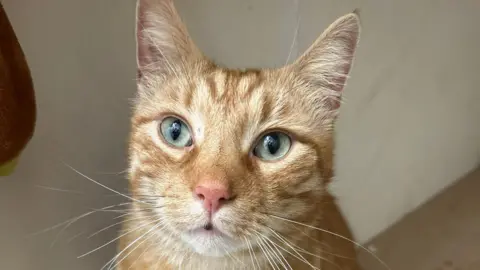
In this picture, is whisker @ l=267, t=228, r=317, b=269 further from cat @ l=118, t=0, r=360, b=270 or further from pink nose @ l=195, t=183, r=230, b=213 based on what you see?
pink nose @ l=195, t=183, r=230, b=213

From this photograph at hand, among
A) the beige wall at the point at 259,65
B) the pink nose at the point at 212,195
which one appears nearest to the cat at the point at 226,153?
the pink nose at the point at 212,195

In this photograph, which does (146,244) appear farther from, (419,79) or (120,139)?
→ (419,79)

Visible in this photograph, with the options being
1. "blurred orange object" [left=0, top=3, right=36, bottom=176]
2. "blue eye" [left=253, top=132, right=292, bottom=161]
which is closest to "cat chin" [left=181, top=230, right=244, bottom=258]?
"blue eye" [left=253, top=132, right=292, bottom=161]

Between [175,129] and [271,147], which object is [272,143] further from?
[175,129]

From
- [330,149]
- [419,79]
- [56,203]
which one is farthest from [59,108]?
[419,79]

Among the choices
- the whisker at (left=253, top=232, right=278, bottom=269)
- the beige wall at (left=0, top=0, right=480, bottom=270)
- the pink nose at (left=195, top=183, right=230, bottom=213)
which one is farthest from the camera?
the beige wall at (left=0, top=0, right=480, bottom=270)

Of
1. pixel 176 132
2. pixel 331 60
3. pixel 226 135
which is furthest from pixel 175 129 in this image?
pixel 331 60
